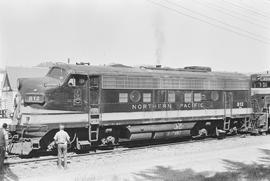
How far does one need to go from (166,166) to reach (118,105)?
4001 millimetres

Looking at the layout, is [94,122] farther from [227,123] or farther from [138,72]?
[227,123]

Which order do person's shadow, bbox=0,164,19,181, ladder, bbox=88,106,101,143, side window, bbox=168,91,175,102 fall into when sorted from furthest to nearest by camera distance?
side window, bbox=168,91,175,102 → ladder, bbox=88,106,101,143 → person's shadow, bbox=0,164,19,181

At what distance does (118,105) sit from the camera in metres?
17.0

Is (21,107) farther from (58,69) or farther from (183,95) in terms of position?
(183,95)

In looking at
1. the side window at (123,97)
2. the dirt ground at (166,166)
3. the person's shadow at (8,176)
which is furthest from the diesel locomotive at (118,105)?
the person's shadow at (8,176)

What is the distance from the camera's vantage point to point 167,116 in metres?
18.7

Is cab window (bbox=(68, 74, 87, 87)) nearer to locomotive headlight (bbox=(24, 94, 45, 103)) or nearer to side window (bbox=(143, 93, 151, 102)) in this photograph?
locomotive headlight (bbox=(24, 94, 45, 103))

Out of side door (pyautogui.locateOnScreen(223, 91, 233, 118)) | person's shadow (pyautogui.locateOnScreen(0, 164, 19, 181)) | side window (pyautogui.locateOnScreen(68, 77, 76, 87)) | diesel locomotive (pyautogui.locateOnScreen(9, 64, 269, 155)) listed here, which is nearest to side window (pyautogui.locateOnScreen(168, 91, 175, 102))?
diesel locomotive (pyautogui.locateOnScreen(9, 64, 269, 155))

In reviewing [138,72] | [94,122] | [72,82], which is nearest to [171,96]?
Answer: [138,72]

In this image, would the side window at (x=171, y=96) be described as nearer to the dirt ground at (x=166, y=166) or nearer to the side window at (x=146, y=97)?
the side window at (x=146, y=97)

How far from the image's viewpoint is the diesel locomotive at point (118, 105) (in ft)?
49.6

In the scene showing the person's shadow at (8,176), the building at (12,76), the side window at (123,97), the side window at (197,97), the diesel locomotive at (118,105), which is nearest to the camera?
the person's shadow at (8,176)

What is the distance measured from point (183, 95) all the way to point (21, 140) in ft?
26.8

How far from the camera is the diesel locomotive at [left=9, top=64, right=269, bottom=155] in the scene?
49.6 feet
